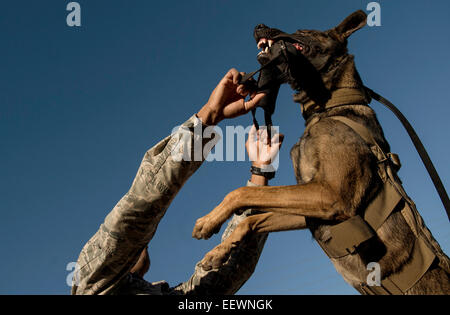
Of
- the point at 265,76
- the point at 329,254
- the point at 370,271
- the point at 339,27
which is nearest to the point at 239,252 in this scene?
the point at 329,254

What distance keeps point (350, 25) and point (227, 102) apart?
195cm

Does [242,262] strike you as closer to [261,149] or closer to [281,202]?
[261,149]

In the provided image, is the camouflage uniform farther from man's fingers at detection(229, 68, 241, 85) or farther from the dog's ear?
the dog's ear

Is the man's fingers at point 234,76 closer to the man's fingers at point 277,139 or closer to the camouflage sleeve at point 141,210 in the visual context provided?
the camouflage sleeve at point 141,210

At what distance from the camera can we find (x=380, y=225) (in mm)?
3527

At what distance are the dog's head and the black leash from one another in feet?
1.71

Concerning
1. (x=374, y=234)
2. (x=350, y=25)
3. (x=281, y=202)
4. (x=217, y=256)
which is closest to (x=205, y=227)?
(x=217, y=256)

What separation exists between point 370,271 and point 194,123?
2107 mm

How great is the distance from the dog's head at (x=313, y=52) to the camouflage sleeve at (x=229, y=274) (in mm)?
1351

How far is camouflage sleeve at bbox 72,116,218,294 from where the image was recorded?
3871mm

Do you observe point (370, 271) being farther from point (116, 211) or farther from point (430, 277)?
point (116, 211)

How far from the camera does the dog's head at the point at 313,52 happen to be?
4.49 meters

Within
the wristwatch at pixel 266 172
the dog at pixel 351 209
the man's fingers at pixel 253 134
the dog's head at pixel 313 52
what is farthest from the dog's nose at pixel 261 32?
the wristwatch at pixel 266 172
